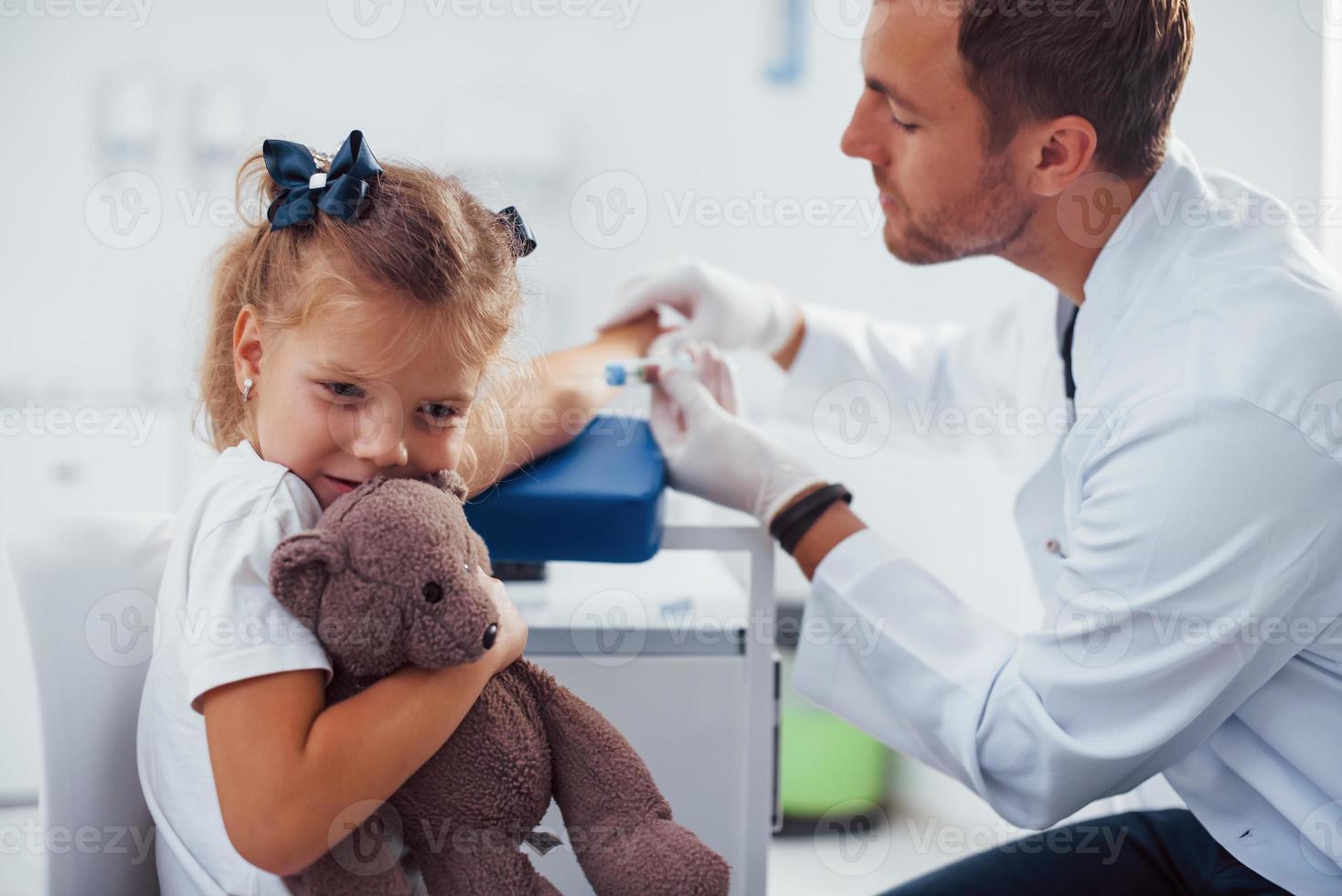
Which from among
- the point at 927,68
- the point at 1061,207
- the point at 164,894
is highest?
the point at 927,68

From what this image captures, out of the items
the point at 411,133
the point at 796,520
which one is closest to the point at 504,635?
the point at 796,520

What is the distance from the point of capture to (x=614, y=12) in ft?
5.58

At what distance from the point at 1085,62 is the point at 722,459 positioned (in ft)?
1.64

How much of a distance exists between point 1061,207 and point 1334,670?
0.48 metres

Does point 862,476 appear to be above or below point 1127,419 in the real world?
below

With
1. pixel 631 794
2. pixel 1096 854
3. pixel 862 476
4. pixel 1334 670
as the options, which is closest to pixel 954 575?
pixel 862 476

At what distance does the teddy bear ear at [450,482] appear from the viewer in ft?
2.00

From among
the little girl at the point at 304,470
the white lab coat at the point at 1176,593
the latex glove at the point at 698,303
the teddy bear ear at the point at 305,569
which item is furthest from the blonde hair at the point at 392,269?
the latex glove at the point at 698,303

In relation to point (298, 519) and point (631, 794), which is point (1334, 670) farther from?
point (298, 519)

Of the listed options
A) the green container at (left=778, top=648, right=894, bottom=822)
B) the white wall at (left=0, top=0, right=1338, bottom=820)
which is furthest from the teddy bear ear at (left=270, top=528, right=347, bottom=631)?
the green container at (left=778, top=648, right=894, bottom=822)

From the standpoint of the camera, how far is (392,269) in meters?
0.57

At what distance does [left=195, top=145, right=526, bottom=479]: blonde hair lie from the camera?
58 centimetres

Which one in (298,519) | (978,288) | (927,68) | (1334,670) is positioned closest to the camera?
(298,519)

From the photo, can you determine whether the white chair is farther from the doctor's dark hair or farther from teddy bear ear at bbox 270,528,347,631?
the doctor's dark hair
